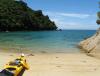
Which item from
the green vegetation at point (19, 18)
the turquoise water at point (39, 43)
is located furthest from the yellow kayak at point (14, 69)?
the green vegetation at point (19, 18)

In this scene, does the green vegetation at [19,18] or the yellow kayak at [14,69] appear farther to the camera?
the green vegetation at [19,18]

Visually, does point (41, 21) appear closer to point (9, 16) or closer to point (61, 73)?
point (9, 16)

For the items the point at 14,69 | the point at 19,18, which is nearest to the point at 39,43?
the point at 14,69

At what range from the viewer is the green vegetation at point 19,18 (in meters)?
118

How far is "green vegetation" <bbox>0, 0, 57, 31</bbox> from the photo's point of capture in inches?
4628

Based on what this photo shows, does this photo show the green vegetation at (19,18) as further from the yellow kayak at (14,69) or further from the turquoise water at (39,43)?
the yellow kayak at (14,69)

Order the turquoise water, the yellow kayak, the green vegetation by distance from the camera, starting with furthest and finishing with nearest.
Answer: the green vegetation < the turquoise water < the yellow kayak

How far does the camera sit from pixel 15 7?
132 meters

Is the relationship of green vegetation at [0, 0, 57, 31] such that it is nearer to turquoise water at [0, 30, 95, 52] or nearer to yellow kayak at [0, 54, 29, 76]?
turquoise water at [0, 30, 95, 52]

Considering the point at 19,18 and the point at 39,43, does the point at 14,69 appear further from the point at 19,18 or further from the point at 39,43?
the point at 19,18

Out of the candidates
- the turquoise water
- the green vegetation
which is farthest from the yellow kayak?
the green vegetation

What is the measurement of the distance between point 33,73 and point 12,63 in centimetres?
328

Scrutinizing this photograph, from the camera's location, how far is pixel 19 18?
127938 millimetres

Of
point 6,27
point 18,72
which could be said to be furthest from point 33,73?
point 6,27
